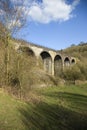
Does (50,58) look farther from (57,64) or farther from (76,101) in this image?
(76,101)

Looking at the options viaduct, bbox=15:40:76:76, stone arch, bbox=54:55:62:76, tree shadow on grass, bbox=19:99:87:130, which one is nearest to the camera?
tree shadow on grass, bbox=19:99:87:130

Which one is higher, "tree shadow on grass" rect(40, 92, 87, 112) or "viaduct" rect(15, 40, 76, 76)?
"viaduct" rect(15, 40, 76, 76)

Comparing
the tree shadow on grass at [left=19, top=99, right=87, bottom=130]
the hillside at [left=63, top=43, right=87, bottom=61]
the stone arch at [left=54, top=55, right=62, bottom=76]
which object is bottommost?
the tree shadow on grass at [left=19, top=99, right=87, bottom=130]

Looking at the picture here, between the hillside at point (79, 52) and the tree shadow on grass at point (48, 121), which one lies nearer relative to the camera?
the tree shadow on grass at point (48, 121)

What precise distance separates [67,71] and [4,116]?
140 ft

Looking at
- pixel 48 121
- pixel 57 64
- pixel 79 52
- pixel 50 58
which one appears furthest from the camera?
pixel 79 52

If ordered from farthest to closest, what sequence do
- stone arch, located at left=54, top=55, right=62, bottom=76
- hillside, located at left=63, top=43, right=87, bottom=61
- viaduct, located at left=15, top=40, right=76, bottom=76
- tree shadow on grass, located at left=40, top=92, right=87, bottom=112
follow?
hillside, located at left=63, top=43, right=87, bottom=61 → stone arch, located at left=54, top=55, right=62, bottom=76 → viaduct, located at left=15, top=40, right=76, bottom=76 → tree shadow on grass, located at left=40, top=92, right=87, bottom=112

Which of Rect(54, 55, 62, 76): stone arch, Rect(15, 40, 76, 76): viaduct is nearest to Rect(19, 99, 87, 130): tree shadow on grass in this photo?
Rect(15, 40, 76, 76): viaduct

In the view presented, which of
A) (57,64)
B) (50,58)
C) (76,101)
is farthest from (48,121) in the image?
(57,64)

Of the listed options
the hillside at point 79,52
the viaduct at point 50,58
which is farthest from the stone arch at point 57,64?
the hillside at point 79,52

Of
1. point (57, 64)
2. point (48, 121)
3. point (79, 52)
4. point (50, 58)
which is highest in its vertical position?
point (79, 52)

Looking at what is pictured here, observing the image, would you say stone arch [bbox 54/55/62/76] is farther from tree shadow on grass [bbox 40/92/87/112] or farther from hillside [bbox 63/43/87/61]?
tree shadow on grass [bbox 40/92/87/112]

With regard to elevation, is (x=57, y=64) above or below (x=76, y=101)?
above

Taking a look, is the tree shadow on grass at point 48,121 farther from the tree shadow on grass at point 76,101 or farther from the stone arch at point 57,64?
the stone arch at point 57,64
